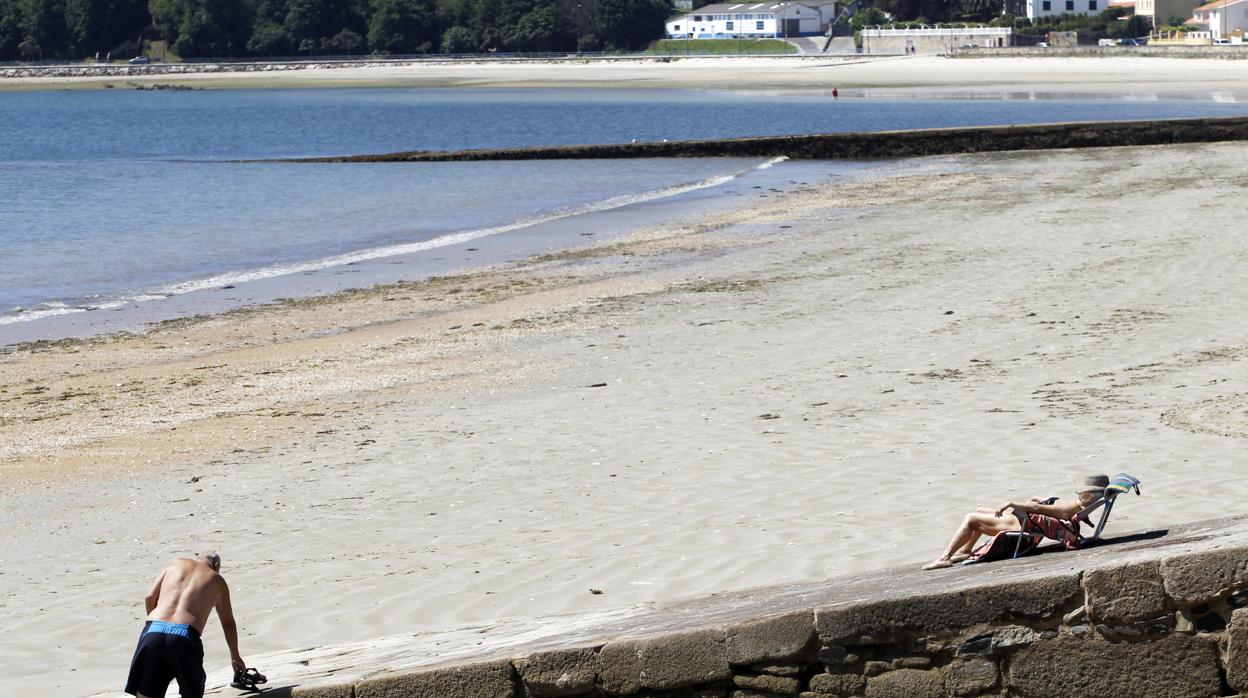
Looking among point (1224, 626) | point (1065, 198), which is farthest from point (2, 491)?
point (1065, 198)

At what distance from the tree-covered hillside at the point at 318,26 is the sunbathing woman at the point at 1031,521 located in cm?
15224

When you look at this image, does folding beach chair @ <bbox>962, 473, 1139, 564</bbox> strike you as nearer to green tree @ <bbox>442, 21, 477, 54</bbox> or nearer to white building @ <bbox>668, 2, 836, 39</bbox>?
green tree @ <bbox>442, 21, 477, 54</bbox>

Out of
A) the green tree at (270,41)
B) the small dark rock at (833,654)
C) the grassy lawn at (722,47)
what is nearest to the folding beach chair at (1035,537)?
the small dark rock at (833,654)

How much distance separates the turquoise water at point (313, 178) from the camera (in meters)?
25.9

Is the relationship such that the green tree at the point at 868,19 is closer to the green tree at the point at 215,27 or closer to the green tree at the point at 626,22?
the green tree at the point at 626,22

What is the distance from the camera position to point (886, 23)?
5591 inches

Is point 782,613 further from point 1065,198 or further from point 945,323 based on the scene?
point 1065,198

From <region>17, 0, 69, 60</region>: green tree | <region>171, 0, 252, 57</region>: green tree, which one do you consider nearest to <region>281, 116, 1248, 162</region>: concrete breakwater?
<region>171, 0, 252, 57</region>: green tree

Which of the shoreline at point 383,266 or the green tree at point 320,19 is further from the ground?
the green tree at point 320,19

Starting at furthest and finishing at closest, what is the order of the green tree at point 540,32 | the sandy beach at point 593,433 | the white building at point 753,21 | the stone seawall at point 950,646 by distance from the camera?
the white building at point 753,21 < the green tree at point 540,32 < the sandy beach at point 593,433 < the stone seawall at point 950,646

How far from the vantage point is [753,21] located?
162 m

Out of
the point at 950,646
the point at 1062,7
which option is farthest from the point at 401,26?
the point at 950,646

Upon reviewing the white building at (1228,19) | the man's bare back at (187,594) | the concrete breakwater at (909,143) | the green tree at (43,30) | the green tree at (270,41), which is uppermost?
the green tree at (43,30)

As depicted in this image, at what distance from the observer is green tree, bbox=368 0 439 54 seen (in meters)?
159
